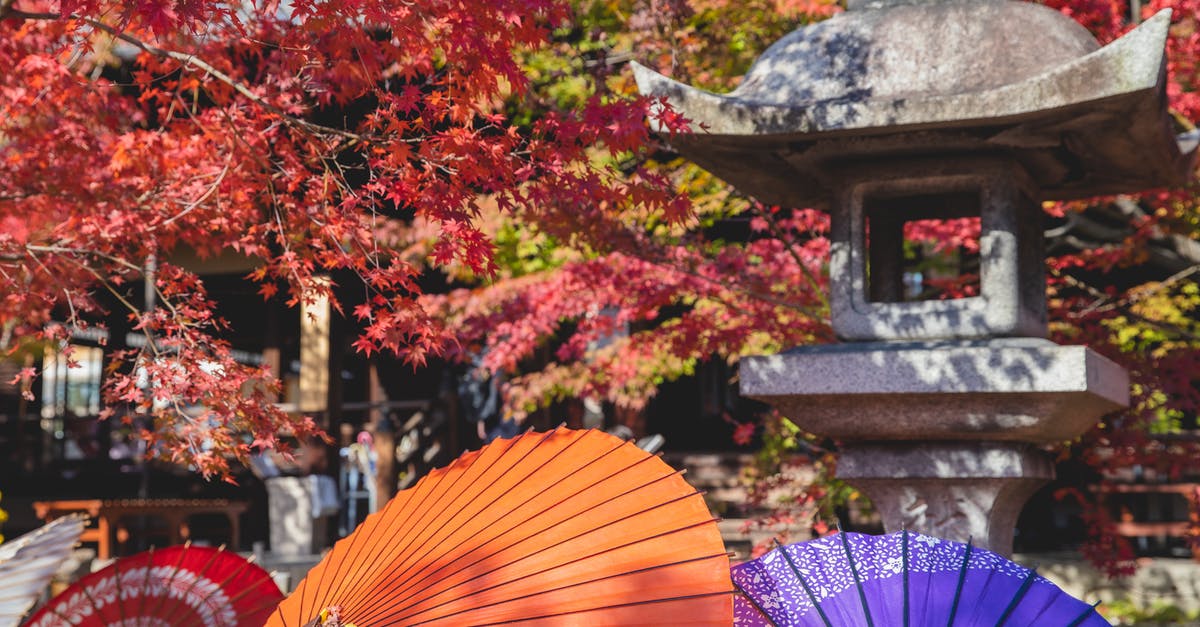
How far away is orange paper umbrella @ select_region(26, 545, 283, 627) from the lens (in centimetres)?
387

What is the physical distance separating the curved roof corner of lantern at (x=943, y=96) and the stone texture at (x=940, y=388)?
841 millimetres

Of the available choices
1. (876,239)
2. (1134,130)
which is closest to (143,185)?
(876,239)

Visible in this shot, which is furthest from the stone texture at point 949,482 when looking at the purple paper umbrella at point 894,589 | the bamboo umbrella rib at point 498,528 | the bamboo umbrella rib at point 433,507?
the bamboo umbrella rib at point 498,528

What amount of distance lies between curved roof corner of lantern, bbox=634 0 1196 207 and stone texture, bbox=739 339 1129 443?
841mm

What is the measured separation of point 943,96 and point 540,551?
265cm

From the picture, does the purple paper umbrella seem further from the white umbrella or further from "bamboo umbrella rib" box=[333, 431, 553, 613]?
the white umbrella

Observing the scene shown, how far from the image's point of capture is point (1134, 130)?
15.3ft

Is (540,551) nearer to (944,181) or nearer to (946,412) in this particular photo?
(946,412)

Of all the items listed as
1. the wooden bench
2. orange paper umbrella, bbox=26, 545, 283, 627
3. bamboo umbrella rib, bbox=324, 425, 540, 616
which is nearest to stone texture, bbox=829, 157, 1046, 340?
bamboo umbrella rib, bbox=324, 425, 540, 616

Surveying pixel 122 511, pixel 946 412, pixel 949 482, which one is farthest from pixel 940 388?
pixel 122 511

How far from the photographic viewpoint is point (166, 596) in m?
3.94

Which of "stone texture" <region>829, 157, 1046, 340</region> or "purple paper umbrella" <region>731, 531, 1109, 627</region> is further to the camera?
"stone texture" <region>829, 157, 1046, 340</region>

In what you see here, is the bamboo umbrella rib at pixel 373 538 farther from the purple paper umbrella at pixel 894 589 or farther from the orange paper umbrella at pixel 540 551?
the purple paper umbrella at pixel 894 589

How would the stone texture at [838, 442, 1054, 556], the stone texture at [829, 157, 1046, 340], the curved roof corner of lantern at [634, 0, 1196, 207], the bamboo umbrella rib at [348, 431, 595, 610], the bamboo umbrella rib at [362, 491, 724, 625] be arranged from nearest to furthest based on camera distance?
1. the bamboo umbrella rib at [362, 491, 724, 625]
2. the bamboo umbrella rib at [348, 431, 595, 610]
3. the curved roof corner of lantern at [634, 0, 1196, 207]
4. the stone texture at [829, 157, 1046, 340]
5. the stone texture at [838, 442, 1054, 556]
